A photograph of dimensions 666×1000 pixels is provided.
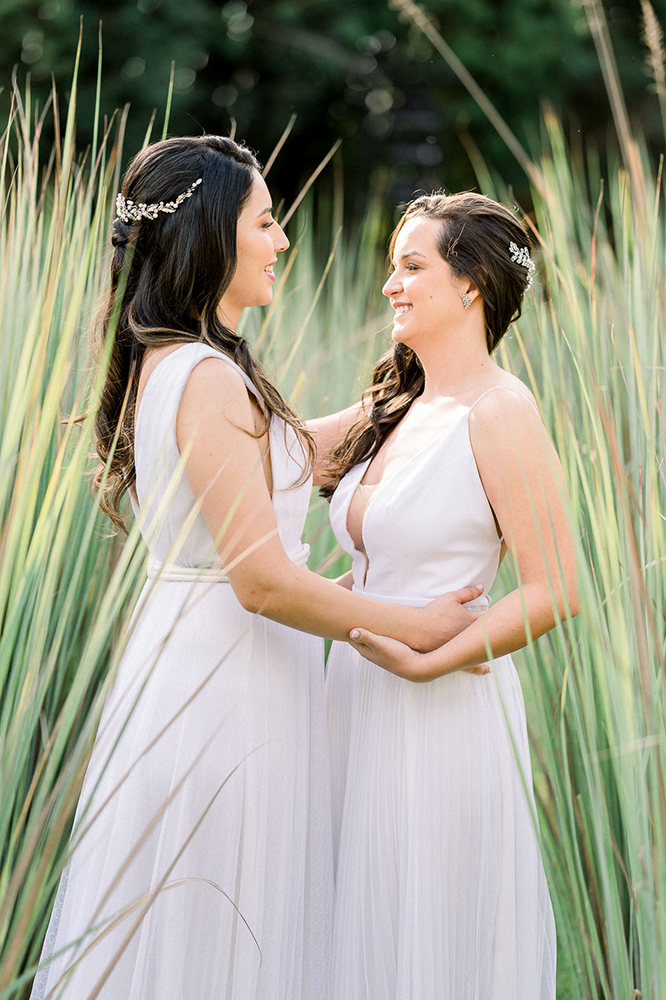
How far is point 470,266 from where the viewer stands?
2.22 metres

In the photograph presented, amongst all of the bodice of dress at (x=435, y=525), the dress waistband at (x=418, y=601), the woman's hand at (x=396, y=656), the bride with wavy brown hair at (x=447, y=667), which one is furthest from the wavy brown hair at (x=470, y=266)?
the woman's hand at (x=396, y=656)

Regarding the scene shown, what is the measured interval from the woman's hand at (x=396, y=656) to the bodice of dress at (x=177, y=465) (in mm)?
264

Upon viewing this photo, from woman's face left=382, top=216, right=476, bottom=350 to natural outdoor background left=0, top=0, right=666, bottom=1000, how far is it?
0.22 metres

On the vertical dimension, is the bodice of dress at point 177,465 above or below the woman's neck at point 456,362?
below

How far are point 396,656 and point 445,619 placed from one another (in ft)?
0.48

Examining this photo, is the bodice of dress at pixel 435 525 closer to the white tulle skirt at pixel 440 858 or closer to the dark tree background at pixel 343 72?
the white tulle skirt at pixel 440 858

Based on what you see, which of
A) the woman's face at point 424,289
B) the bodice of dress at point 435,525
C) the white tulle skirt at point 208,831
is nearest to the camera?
the white tulle skirt at point 208,831

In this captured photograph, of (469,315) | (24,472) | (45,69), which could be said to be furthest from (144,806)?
(45,69)

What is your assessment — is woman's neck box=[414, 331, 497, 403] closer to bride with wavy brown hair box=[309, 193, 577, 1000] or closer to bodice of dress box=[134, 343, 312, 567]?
bride with wavy brown hair box=[309, 193, 577, 1000]

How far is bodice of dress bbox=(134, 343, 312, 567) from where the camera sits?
1.81 metres

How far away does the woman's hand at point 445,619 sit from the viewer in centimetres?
198

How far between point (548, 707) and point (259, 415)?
2.97 ft

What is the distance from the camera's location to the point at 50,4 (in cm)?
958

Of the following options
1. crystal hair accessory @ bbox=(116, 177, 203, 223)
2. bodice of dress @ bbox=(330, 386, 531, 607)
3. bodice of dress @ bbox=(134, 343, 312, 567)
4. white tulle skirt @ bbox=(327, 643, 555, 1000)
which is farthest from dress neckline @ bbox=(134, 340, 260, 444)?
white tulle skirt @ bbox=(327, 643, 555, 1000)
